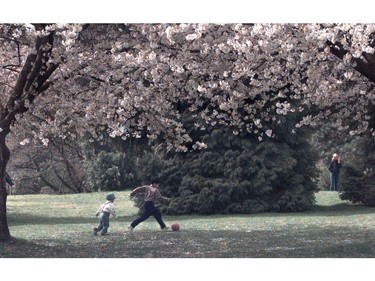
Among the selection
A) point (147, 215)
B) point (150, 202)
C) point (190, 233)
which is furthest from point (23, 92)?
point (190, 233)

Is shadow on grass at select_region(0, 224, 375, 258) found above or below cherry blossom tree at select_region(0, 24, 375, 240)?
below

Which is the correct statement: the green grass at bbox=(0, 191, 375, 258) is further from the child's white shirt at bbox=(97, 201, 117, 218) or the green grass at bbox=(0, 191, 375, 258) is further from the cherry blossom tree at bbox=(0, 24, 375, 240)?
the cherry blossom tree at bbox=(0, 24, 375, 240)

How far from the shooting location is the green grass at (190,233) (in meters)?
12.6

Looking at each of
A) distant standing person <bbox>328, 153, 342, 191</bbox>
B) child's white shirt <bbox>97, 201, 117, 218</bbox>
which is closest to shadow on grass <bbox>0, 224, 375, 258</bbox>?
child's white shirt <bbox>97, 201, 117, 218</bbox>

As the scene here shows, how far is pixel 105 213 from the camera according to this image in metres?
12.7

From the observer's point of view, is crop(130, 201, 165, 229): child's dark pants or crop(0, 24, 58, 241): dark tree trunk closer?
crop(0, 24, 58, 241): dark tree trunk

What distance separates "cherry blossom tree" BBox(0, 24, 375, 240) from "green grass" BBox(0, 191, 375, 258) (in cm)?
48

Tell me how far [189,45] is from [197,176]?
2194 millimetres

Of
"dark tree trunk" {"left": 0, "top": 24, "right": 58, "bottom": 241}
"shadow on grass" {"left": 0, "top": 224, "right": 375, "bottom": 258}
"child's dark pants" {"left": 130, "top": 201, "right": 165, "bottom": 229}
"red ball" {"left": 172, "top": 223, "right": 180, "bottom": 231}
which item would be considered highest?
"dark tree trunk" {"left": 0, "top": 24, "right": 58, "bottom": 241}

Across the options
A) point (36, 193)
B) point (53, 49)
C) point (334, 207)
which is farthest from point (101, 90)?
point (334, 207)

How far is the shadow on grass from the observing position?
41.3 feet

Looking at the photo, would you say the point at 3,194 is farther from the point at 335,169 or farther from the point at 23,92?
the point at 335,169

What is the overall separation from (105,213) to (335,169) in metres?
3.44

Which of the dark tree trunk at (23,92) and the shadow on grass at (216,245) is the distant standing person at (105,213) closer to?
the shadow on grass at (216,245)
